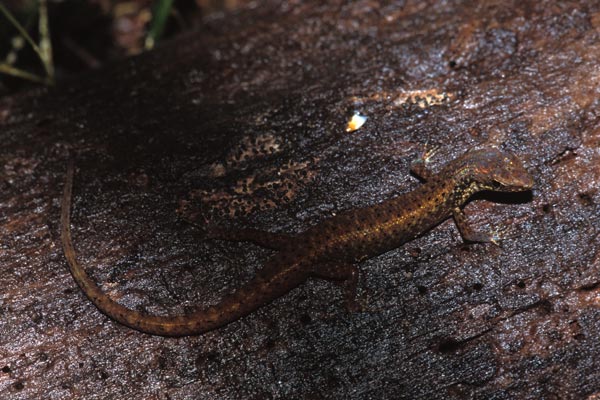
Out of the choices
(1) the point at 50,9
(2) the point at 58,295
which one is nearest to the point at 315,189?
(2) the point at 58,295

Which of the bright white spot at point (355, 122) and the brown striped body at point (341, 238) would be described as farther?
the bright white spot at point (355, 122)

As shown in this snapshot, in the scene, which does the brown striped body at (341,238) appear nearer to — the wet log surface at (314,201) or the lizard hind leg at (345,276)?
the lizard hind leg at (345,276)

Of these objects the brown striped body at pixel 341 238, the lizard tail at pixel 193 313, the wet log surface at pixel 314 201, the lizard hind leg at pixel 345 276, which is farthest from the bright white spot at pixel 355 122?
the lizard tail at pixel 193 313

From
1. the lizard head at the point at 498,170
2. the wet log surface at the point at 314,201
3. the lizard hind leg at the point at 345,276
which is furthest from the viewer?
the lizard head at the point at 498,170

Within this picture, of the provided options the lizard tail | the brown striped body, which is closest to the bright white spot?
the brown striped body

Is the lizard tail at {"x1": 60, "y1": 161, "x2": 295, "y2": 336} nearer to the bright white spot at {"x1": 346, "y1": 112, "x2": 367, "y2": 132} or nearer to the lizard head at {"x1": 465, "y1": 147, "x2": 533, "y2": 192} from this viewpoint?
the bright white spot at {"x1": 346, "y1": 112, "x2": 367, "y2": 132}

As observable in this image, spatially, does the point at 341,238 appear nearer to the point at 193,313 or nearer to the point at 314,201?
the point at 314,201
